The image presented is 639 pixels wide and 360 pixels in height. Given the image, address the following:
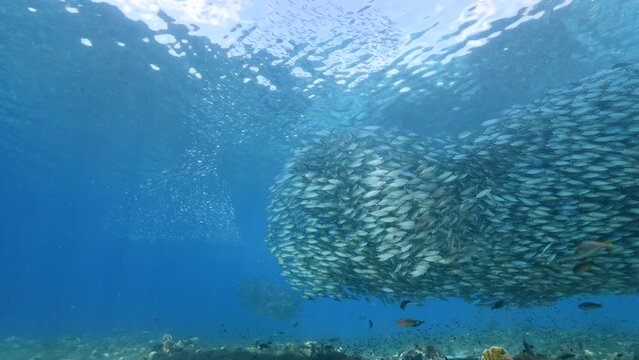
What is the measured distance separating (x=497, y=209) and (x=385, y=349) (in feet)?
28.8

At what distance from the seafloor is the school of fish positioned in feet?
6.73

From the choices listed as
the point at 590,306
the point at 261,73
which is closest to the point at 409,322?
the point at 590,306

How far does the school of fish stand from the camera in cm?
1015

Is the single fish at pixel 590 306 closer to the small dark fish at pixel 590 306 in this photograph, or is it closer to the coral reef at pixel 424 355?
the small dark fish at pixel 590 306

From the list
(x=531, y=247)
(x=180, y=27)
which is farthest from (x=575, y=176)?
(x=180, y=27)

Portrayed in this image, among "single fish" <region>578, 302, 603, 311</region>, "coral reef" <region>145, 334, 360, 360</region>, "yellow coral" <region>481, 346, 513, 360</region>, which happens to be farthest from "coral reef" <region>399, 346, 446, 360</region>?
"yellow coral" <region>481, 346, 513, 360</region>

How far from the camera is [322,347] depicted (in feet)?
38.0

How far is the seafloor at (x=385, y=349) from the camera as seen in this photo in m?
10.8

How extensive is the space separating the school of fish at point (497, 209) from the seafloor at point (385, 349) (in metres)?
2.05

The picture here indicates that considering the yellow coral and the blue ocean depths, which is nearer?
the yellow coral

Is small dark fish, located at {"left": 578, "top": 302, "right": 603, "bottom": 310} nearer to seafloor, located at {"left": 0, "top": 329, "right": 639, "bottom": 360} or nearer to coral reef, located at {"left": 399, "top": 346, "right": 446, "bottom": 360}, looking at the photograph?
seafloor, located at {"left": 0, "top": 329, "right": 639, "bottom": 360}

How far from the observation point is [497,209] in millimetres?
11062

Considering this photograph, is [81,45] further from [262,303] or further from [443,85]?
[262,303]

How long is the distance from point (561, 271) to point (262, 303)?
88.9 ft
